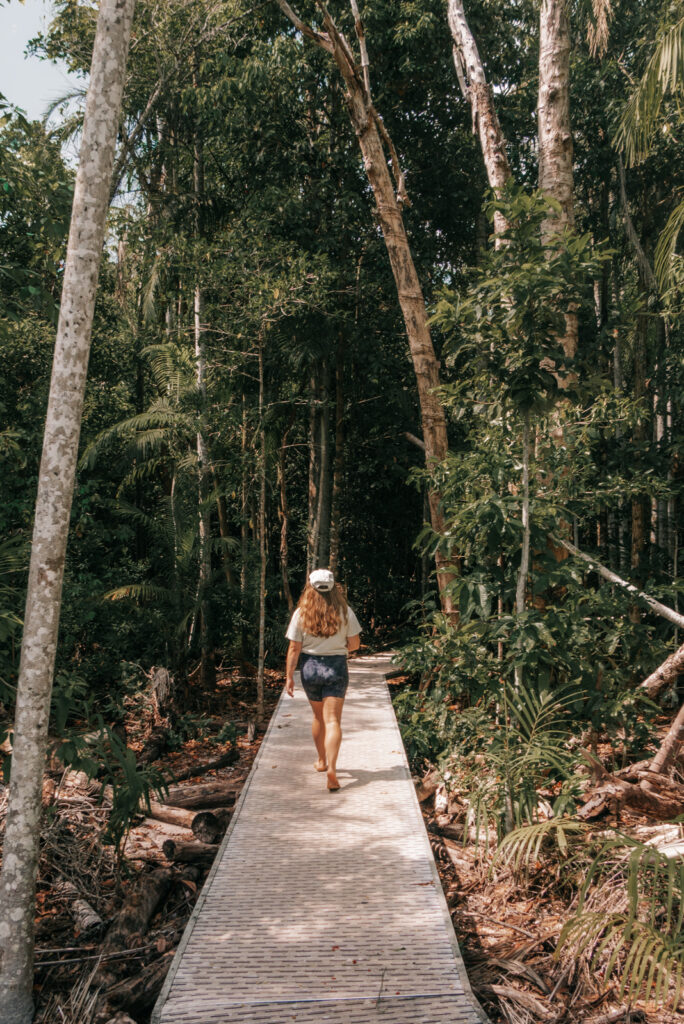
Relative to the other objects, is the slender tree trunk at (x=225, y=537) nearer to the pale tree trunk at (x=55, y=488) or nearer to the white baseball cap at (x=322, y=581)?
→ the white baseball cap at (x=322, y=581)

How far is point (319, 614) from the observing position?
5211 mm

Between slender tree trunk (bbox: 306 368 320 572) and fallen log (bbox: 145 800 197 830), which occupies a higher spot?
slender tree trunk (bbox: 306 368 320 572)

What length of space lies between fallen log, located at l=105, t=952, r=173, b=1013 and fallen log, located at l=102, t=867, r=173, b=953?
18.5 inches

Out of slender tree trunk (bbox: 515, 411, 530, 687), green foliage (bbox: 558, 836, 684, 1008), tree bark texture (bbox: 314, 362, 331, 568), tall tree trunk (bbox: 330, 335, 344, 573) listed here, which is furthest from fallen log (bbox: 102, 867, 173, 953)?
tall tree trunk (bbox: 330, 335, 344, 573)

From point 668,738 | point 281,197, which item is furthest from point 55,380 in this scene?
point 281,197

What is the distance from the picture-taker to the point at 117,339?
11.4 m

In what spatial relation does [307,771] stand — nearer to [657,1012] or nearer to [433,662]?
[433,662]

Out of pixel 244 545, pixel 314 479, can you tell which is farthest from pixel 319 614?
pixel 314 479

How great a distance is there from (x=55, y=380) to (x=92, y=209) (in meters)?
0.79

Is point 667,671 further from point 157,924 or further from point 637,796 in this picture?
point 157,924

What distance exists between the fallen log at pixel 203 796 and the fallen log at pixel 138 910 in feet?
4.38

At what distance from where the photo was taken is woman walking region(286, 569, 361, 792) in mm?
5145

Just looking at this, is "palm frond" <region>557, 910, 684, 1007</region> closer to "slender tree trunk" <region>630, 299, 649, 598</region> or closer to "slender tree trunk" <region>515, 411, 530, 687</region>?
"slender tree trunk" <region>515, 411, 530, 687</region>

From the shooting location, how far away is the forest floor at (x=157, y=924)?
127 inches
